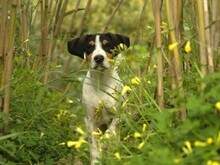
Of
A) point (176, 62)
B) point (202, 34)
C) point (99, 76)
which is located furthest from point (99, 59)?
point (202, 34)

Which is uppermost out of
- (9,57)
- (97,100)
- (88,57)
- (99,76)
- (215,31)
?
(215,31)

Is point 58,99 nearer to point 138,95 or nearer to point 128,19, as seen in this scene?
point 138,95

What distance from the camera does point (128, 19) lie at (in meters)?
13.7

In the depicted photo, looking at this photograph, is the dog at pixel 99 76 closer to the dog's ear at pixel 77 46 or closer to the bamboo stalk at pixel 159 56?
the dog's ear at pixel 77 46

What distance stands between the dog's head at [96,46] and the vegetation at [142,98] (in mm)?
188

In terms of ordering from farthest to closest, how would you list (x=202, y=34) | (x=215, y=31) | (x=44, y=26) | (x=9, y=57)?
1. (x=44, y=26)
2. (x=9, y=57)
3. (x=215, y=31)
4. (x=202, y=34)

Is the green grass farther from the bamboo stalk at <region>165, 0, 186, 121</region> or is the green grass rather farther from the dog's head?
the dog's head

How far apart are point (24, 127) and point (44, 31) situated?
119 centimetres

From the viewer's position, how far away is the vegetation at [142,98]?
260cm

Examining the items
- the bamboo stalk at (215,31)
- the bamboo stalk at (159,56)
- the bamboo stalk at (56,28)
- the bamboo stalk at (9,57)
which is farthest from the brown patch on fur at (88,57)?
the bamboo stalk at (215,31)

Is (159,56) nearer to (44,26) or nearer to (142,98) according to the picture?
(142,98)

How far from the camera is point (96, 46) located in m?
5.16

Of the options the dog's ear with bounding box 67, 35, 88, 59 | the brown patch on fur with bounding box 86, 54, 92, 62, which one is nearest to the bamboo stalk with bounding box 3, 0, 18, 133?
the brown patch on fur with bounding box 86, 54, 92, 62

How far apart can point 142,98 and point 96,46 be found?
1.40 m
